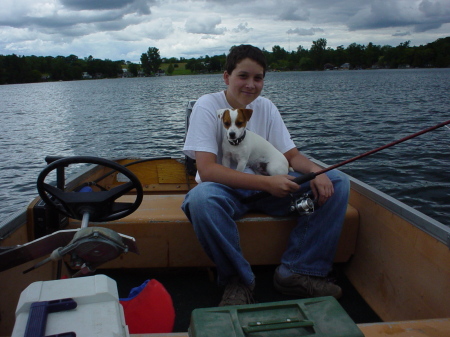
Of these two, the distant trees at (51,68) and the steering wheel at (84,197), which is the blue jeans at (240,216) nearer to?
the steering wheel at (84,197)

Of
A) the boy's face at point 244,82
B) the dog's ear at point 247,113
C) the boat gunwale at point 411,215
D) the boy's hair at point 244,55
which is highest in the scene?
the boy's hair at point 244,55

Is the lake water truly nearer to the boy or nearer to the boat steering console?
the boy

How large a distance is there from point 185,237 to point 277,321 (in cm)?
163

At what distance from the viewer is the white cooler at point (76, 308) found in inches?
49.5

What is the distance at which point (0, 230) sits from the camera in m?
2.42

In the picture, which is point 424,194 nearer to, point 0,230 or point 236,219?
point 236,219

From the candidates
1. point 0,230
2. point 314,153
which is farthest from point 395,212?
point 314,153

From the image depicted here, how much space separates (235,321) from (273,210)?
157 centimetres

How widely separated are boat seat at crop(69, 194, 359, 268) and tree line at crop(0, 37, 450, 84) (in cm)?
8742

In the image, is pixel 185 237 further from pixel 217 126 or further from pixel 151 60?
pixel 151 60

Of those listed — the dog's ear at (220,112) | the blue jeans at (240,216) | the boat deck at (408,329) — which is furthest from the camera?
the dog's ear at (220,112)

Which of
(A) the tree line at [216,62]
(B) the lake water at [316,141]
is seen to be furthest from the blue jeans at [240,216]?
(A) the tree line at [216,62]

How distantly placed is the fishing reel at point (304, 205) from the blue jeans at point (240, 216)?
88 mm

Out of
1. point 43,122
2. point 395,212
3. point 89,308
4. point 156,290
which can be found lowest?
point 43,122
